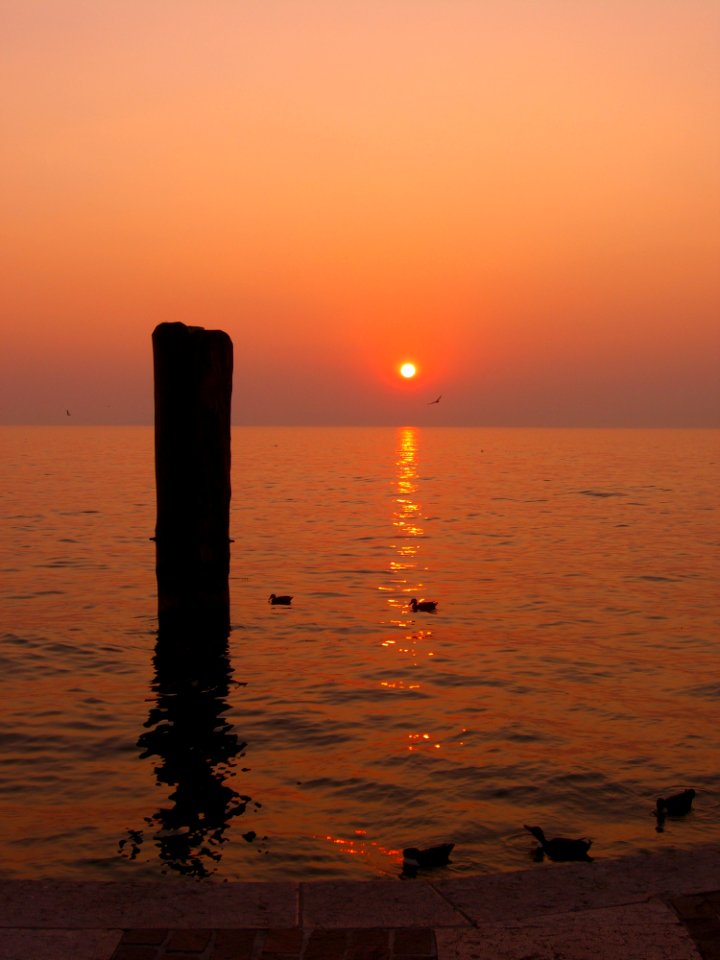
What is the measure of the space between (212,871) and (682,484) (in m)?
53.0

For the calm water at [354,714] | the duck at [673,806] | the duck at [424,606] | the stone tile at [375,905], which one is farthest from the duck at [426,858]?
the duck at [424,606]

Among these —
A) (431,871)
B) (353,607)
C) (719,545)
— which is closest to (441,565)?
(353,607)

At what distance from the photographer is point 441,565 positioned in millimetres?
22250

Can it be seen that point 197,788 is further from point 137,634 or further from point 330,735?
point 137,634

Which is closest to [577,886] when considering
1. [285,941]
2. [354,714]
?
[285,941]

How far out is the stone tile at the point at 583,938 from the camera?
4297mm

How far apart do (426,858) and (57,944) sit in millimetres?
2734

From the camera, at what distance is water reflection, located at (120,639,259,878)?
270 inches

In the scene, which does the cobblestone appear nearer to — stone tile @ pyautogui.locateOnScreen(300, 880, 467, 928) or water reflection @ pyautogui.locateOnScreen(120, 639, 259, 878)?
stone tile @ pyautogui.locateOnScreen(300, 880, 467, 928)

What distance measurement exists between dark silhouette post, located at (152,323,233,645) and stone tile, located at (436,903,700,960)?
25.5 ft

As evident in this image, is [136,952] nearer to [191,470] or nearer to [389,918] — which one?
[389,918]

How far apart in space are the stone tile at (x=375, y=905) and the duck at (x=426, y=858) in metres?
1.32

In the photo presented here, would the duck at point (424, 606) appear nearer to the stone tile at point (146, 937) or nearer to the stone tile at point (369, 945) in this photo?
the stone tile at point (369, 945)

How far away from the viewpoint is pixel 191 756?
8.80 meters
